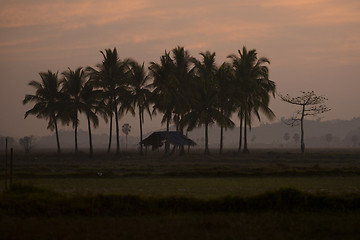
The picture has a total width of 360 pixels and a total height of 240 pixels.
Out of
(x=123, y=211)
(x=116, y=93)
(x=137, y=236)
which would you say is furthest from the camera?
(x=116, y=93)

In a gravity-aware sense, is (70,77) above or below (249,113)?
above

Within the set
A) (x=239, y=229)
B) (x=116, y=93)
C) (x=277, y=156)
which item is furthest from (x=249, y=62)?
(x=239, y=229)

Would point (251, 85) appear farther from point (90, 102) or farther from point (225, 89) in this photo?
point (90, 102)

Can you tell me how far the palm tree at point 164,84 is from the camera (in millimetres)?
51900

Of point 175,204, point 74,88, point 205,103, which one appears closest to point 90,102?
point 74,88

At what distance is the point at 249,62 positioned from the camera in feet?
180

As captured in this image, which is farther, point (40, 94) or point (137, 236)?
point (40, 94)

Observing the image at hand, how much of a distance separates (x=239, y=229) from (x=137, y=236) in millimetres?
2488

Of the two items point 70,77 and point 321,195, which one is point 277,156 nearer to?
point 70,77

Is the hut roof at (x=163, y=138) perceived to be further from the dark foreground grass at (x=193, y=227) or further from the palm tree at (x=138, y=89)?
the dark foreground grass at (x=193, y=227)

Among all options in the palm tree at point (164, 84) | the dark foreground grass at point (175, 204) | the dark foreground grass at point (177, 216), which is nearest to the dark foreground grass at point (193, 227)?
the dark foreground grass at point (177, 216)

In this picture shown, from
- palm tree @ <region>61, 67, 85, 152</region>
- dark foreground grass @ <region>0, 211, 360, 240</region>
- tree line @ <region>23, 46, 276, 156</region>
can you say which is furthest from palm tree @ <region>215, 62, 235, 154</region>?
dark foreground grass @ <region>0, 211, 360, 240</region>

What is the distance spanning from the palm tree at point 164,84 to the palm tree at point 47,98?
11.8 meters

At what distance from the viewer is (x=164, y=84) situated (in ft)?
172
